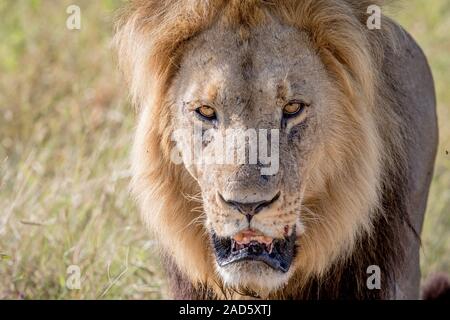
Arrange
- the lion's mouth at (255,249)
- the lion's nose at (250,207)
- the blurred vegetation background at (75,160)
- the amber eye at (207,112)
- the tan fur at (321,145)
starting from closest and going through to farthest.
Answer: the lion's nose at (250,207), the lion's mouth at (255,249), the amber eye at (207,112), the tan fur at (321,145), the blurred vegetation background at (75,160)

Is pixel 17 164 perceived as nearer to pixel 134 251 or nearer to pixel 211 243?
pixel 134 251

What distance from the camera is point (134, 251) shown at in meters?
5.94

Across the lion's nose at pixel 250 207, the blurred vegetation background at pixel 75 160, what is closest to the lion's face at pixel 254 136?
the lion's nose at pixel 250 207

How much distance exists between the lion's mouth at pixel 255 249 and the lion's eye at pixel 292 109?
0.48 meters

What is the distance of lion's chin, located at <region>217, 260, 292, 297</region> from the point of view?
4121mm

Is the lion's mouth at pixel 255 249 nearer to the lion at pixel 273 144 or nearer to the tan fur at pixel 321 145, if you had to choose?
the lion at pixel 273 144

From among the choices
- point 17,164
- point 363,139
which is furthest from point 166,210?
point 17,164

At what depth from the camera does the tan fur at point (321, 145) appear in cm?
437

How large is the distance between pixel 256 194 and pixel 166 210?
0.72m

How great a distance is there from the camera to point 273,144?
13.5 ft

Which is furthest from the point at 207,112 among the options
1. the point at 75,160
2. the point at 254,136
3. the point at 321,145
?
the point at 75,160

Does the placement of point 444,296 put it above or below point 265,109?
below

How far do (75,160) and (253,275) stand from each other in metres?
3.26

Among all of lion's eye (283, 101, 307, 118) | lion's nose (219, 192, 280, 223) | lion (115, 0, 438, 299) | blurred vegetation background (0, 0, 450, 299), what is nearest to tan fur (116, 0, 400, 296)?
lion (115, 0, 438, 299)
